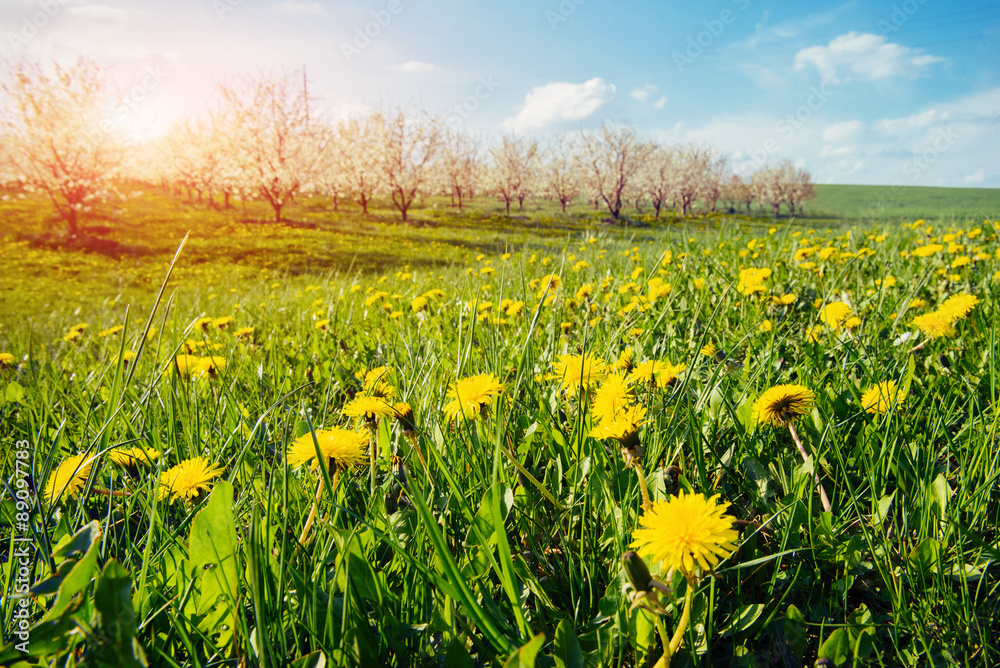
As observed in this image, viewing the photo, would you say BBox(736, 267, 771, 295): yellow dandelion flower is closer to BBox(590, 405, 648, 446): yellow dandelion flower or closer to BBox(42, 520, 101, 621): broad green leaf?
BBox(590, 405, 648, 446): yellow dandelion flower

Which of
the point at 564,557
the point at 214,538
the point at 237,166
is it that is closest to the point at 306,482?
the point at 214,538

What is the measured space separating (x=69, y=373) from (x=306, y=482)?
2.60 metres

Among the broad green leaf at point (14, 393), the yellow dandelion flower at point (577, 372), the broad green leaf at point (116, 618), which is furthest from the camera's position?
the broad green leaf at point (14, 393)

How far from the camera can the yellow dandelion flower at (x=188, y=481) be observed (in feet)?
3.15

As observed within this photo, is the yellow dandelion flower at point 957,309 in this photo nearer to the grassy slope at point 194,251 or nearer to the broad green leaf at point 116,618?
the broad green leaf at point 116,618

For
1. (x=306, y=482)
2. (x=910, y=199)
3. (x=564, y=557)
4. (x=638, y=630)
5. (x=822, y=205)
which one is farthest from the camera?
(x=822, y=205)

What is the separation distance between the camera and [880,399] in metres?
1.04

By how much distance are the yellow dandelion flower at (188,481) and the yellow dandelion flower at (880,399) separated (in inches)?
54.9

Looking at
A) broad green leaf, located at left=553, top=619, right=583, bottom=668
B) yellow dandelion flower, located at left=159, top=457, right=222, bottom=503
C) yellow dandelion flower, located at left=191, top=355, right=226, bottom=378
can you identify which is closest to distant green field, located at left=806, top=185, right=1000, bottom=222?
yellow dandelion flower, located at left=191, top=355, right=226, bottom=378

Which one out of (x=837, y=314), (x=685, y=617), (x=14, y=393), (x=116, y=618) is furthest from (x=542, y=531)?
(x=14, y=393)

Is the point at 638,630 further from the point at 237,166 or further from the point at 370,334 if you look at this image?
the point at 237,166

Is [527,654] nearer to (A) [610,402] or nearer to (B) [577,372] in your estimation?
(A) [610,402]

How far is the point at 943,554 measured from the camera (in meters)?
0.79

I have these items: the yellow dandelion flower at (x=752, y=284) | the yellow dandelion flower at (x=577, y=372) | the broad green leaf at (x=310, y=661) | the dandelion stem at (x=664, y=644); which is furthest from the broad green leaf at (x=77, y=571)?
the yellow dandelion flower at (x=752, y=284)
